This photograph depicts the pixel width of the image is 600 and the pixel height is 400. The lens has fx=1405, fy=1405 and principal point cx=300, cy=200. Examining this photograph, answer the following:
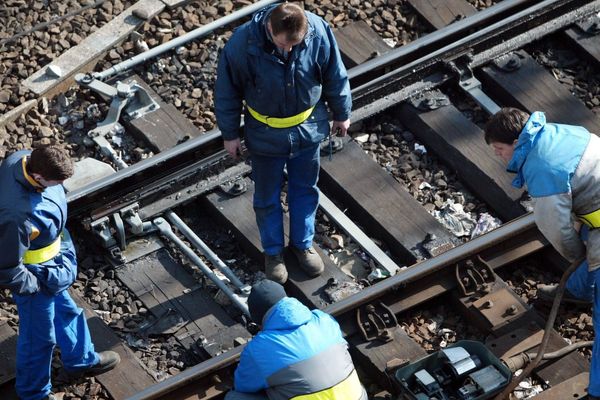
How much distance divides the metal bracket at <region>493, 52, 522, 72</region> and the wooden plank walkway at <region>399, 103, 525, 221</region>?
22.9 inches

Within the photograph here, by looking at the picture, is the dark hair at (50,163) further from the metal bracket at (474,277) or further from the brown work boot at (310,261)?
the metal bracket at (474,277)

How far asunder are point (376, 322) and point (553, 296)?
1176 mm

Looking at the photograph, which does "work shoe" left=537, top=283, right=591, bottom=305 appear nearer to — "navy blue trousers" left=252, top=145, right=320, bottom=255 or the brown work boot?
the brown work boot

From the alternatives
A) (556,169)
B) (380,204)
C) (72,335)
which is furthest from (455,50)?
(72,335)

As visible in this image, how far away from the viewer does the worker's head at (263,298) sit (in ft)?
25.2

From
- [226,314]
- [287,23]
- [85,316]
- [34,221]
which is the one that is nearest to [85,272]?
[85,316]

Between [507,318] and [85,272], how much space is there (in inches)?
112

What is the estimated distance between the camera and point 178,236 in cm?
981

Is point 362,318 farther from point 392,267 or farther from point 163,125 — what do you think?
point 163,125

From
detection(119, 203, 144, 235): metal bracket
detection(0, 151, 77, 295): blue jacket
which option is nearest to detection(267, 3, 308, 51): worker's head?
detection(0, 151, 77, 295): blue jacket

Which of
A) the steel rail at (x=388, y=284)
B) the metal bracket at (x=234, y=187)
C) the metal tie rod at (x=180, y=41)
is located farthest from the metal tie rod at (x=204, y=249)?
the metal tie rod at (x=180, y=41)

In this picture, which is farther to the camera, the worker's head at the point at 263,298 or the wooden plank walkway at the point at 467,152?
the wooden plank walkway at the point at 467,152

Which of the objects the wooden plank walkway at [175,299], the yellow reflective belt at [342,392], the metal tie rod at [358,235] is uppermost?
the yellow reflective belt at [342,392]

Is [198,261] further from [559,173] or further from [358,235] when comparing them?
[559,173]
